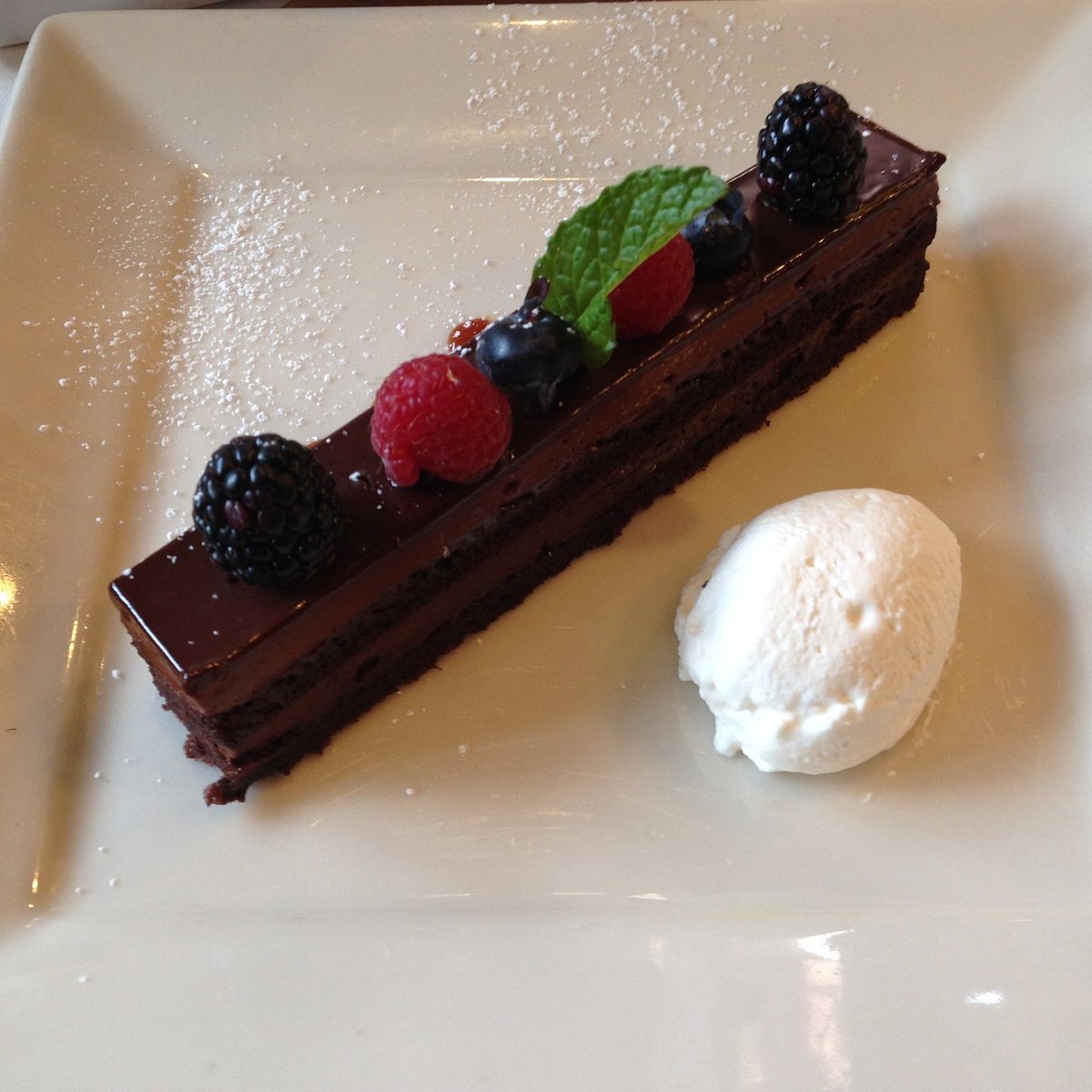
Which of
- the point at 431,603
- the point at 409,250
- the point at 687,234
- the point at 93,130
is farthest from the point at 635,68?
the point at 431,603

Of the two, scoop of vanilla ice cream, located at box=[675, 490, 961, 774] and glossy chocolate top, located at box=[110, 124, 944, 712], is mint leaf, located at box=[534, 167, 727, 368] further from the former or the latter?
scoop of vanilla ice cream, located at box=[675, 490, 961, 774]

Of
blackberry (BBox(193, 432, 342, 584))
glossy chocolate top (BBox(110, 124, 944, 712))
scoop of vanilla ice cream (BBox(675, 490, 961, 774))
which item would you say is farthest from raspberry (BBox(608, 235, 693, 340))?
blackberry (BBox(193, 432, 342, 584))

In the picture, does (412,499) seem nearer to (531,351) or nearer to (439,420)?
(439,420)

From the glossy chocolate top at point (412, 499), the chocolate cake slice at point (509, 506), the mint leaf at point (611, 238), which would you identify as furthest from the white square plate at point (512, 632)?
the mint leaf at point (611, 238)

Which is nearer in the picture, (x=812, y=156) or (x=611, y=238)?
(x=611, y=238)

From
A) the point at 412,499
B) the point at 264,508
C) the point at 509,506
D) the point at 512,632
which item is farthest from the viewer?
the point at 512,632

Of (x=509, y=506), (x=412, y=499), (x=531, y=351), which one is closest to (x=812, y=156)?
(x=531, y=351)

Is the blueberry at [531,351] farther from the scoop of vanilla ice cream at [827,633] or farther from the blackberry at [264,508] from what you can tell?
the scoop of vanilla ice cream at [827,633]
